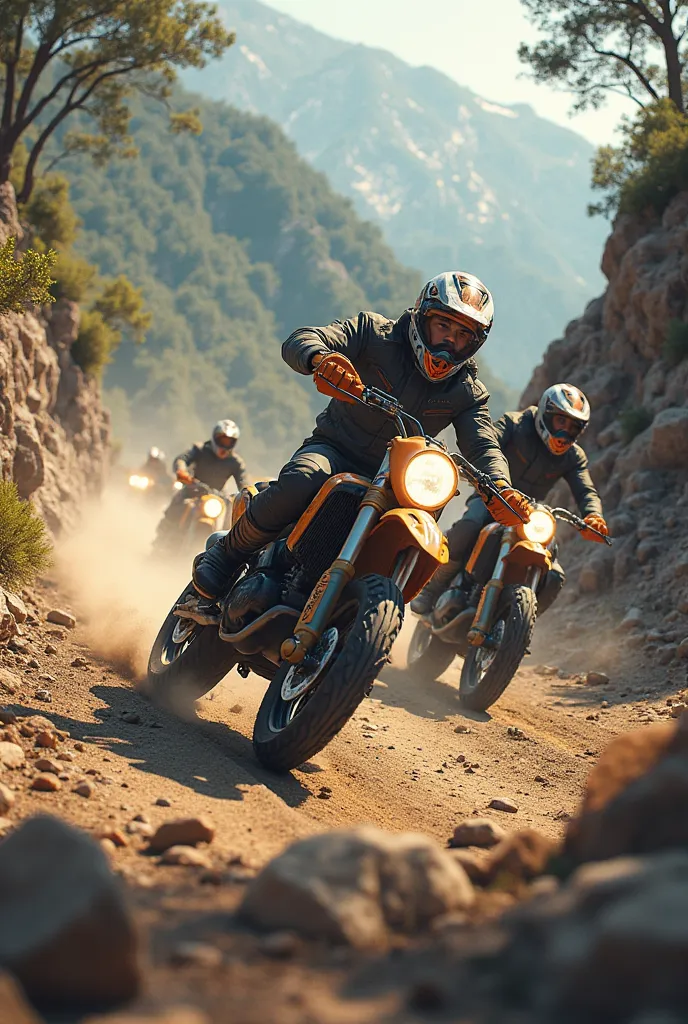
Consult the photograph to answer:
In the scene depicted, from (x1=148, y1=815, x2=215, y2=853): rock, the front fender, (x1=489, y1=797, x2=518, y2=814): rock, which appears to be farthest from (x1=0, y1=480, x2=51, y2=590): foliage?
(x1=148, y1=815, x2=215, y2=853): rock

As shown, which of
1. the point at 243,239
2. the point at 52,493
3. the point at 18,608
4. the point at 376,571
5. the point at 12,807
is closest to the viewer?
the point at 12,807

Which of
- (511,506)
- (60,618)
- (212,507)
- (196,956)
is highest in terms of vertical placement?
(511,506)

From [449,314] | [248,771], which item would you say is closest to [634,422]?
[449,314]

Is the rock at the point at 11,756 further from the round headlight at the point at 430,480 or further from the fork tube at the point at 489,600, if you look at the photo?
the fork tube at the point at 489,600

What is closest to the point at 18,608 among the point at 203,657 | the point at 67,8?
the point at 203,657

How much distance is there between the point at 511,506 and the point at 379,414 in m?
0.87

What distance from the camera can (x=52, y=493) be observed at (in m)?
17.8

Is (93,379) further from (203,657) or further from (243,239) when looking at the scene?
(243,239)

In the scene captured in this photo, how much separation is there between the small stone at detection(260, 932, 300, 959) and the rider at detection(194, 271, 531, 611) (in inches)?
142

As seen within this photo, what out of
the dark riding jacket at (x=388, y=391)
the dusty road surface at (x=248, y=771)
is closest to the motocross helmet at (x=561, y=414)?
the dusty road surface at (x=248, y=771)

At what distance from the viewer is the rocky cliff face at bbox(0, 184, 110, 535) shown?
1230cm

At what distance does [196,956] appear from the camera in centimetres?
237

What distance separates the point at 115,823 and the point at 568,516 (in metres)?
5.35

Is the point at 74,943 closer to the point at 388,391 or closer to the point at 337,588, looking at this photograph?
the point at 337,588
